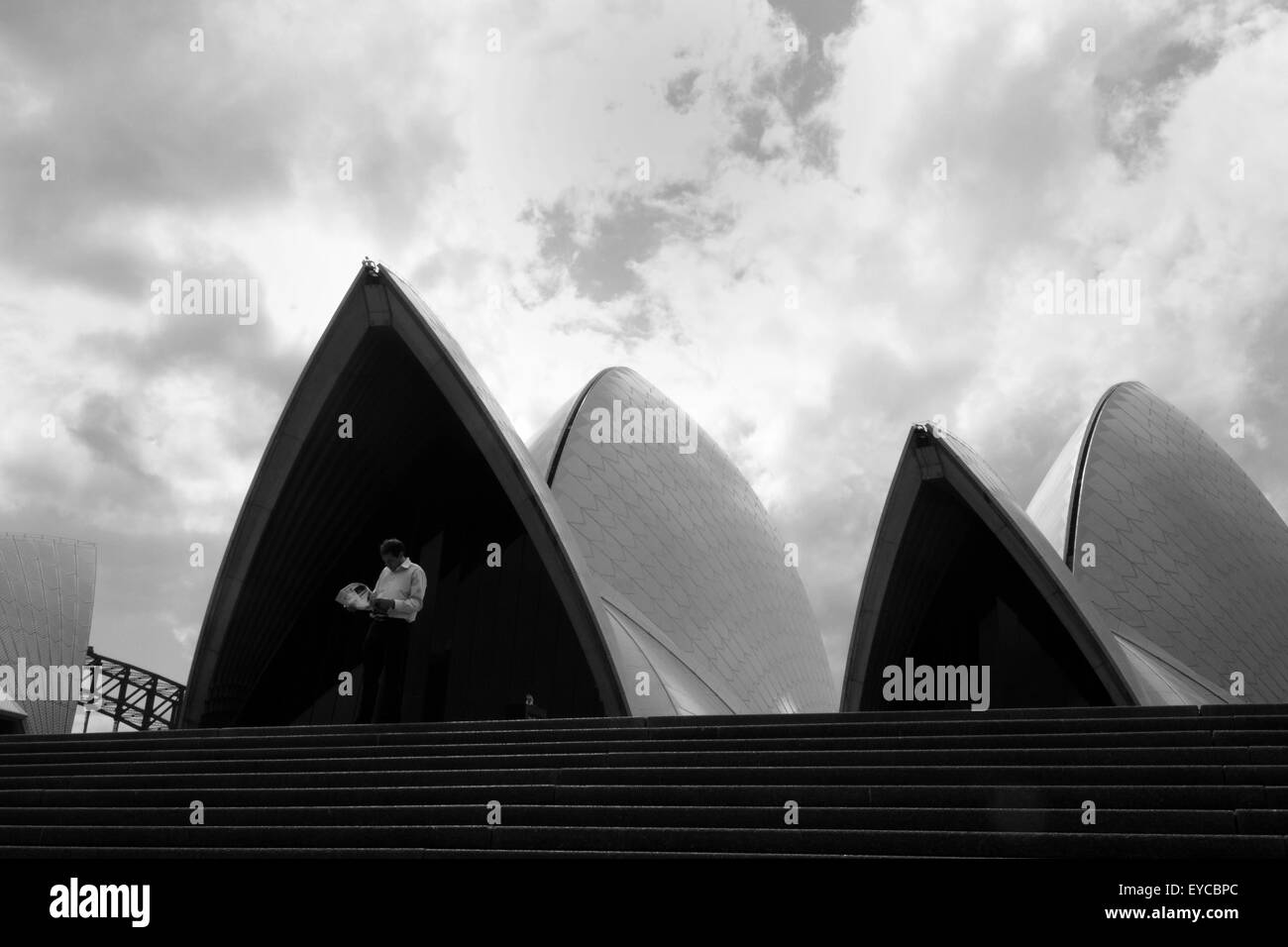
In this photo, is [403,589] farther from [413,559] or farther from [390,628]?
[413,559]

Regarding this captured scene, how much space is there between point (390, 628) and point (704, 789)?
316cm

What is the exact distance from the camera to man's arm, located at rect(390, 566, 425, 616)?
7477mm

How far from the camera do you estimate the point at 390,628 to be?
24.8 ft

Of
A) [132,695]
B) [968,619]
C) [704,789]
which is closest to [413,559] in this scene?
[968,619]

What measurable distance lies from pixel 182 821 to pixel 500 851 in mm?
1965

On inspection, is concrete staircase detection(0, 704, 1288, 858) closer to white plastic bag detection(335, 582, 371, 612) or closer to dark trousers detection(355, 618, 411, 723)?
dark trousers detection(355, 618, 411, 723)

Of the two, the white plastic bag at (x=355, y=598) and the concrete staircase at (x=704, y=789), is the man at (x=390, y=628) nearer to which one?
the white plastic bag at (x=355, y=598)

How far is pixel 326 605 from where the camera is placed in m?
14.1

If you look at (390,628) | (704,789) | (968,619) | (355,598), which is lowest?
(704,789)

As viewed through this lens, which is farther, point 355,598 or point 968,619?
point 968,619

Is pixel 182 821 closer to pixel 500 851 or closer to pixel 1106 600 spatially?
pixel 500 851

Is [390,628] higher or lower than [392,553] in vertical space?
lower

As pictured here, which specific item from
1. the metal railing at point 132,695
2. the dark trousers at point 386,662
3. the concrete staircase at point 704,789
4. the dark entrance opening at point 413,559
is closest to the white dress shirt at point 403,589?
the dark trousers at point 386,662
